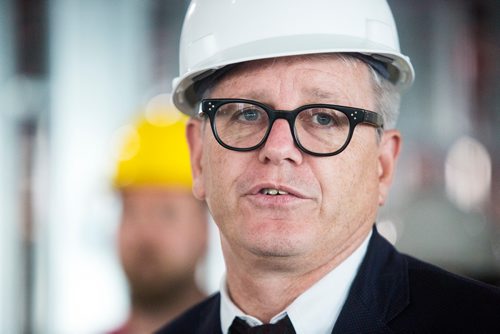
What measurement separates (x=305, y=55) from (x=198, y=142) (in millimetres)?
569

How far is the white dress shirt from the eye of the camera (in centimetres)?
226

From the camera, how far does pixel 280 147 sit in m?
2.19

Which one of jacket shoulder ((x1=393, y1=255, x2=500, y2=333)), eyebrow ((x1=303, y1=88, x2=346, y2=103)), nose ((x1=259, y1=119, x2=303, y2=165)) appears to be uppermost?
eyebrow ((x1=303, y1=88, x2=346, y2=103))

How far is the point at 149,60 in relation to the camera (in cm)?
654

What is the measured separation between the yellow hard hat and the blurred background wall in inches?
39.2

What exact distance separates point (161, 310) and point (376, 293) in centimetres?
235

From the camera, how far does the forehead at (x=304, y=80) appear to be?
2.27 meters

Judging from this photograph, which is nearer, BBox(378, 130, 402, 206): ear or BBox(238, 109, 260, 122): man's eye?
BBox(238, 109, 260, 122): man's eye

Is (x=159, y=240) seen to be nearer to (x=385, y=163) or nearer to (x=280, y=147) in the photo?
(x=385, y=163)

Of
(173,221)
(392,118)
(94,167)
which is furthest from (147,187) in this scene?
(392,118)

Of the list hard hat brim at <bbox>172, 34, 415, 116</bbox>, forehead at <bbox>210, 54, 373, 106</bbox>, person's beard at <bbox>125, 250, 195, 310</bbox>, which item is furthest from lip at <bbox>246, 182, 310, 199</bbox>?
person's beard at <bbox>125, 250, 195, 310</bbox>

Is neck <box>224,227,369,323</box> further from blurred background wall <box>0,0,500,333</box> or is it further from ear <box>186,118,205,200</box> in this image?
blurred background wall <box>0,0,500,333</box>

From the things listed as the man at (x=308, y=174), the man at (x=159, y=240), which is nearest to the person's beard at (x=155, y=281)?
the man at (x=159, y=240)

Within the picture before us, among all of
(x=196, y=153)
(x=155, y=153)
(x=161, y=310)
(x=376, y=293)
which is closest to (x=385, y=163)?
(x=376, y=293)
